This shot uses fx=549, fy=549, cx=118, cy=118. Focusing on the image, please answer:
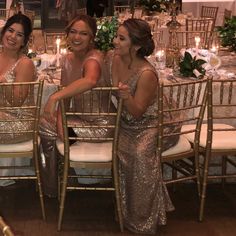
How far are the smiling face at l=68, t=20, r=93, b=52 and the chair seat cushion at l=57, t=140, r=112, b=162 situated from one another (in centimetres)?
59

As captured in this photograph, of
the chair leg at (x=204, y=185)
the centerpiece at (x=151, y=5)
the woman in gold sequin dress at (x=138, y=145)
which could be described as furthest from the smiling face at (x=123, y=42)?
the centerpiece at (x=151, y=5)

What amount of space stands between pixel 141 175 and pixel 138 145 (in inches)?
6.7

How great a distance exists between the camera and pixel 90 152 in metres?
3.04

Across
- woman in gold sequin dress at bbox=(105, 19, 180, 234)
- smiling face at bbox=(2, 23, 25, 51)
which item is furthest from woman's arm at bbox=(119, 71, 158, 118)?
smiling face at bbox=(2, 23, 25, 51)

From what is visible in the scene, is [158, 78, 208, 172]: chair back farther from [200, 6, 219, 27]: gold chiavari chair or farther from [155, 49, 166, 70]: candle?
[200, 6, 219, 27]: gold chiavari chair

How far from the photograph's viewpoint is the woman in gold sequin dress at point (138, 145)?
121 inches

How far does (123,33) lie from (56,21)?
8.22 metres

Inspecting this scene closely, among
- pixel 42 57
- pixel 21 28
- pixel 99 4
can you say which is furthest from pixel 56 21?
pixel 21 28

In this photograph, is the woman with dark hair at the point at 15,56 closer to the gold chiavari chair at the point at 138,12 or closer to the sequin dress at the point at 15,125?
the sequin dress at the point at 15,125

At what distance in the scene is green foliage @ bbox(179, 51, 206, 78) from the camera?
3.70 m

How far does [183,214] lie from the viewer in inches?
134

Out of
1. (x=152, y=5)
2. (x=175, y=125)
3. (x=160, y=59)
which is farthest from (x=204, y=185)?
(x=152, y=5)

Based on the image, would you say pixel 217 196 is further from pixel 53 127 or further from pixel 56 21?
pixel 56 21

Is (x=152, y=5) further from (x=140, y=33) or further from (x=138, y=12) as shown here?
(x=140, y=33)
